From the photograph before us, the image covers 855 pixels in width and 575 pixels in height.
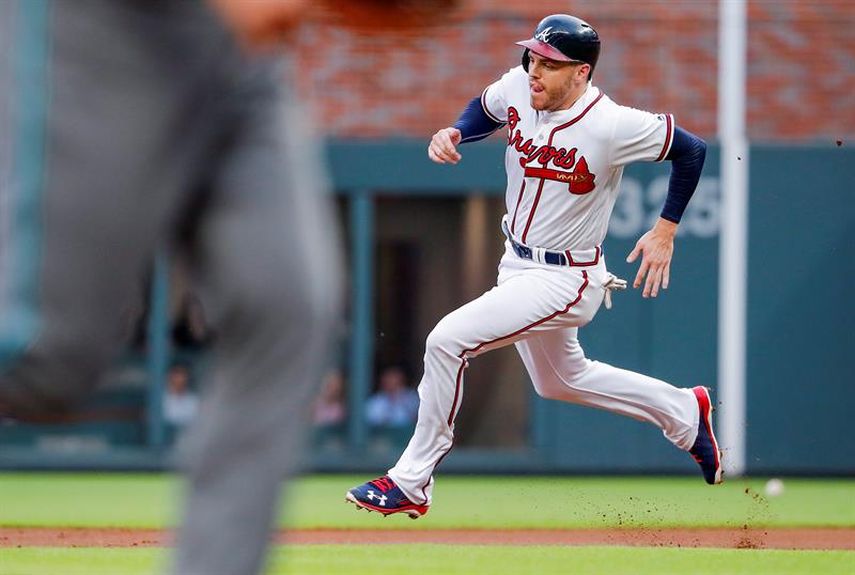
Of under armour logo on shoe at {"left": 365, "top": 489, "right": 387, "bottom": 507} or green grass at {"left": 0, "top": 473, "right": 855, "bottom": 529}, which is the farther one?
green grass at {"left": 0, "top": 473, "right": 855, "bottom": 529}

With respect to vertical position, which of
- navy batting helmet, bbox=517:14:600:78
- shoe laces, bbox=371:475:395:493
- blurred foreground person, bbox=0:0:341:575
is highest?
navy batting helmet, bbox=517:14:600:78

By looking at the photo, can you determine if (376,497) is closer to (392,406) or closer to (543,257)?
(543,257)

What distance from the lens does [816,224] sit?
37.2ft

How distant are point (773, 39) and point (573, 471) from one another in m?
3.89

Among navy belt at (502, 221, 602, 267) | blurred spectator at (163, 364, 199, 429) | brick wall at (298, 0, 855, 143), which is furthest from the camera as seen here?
brick wall at (298, 0, 855, 143)

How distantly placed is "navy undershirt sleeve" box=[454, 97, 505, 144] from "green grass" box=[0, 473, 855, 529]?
1921 mm

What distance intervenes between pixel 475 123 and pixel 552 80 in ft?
1.34

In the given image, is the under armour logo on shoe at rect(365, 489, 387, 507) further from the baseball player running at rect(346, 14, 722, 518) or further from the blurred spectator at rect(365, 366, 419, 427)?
the blurred spectator at rect(365, 366, 419, 427)

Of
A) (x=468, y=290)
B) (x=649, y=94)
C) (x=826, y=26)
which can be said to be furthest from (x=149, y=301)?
(x=826, y=26)

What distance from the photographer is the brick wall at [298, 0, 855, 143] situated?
12.0 meters

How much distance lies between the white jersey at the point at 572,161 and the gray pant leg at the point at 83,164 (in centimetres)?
395

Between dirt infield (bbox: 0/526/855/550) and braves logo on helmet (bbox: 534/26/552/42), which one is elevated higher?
braves logo on helmet (bbox: 534/26/552/42)

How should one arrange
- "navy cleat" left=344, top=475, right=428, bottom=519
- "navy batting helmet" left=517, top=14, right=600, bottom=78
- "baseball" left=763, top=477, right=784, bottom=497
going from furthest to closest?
"baseball" left=763, top=477, right=784, bottom=497 → "navy batting helmet" left=517, top=14, right=600, bottom=78 → "navy cleat" left=344, top=475, right=428, bottom=519

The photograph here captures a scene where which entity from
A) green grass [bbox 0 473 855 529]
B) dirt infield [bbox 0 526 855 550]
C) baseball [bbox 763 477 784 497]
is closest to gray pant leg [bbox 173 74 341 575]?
dirt infield [bbox 0 526 855 550]
